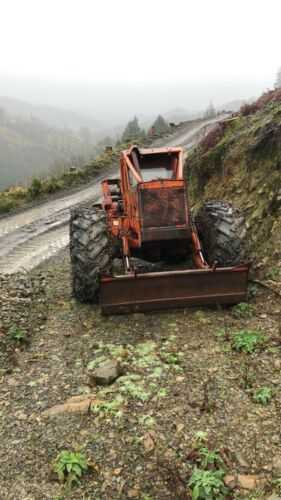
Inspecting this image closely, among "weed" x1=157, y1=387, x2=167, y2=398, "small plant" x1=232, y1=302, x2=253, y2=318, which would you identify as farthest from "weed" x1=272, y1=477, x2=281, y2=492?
"small plant" x1=232, y1=302, x2=253, y2=318

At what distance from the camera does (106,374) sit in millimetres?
5680

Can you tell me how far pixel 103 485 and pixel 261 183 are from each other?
7560 millimetres

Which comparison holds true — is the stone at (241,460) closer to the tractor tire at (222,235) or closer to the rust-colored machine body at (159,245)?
the rust-colored machine body at (159,245)

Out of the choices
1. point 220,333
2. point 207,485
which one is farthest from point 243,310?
point 207,485

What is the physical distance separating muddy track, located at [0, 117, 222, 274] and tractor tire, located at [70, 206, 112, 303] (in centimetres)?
370

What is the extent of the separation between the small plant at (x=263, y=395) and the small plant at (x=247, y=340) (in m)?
0.90

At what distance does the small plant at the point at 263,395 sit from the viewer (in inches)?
198

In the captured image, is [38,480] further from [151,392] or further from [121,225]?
[121,225]

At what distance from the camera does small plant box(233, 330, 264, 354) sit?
613 centimetres

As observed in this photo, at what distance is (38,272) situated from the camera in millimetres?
10953

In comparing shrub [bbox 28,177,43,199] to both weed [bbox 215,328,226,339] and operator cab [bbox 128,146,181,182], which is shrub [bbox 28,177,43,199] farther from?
weed [bbox 215,328,226,339]

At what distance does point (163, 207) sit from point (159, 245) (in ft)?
2.27

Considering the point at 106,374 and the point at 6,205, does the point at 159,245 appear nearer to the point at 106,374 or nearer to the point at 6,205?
the point at 106,374

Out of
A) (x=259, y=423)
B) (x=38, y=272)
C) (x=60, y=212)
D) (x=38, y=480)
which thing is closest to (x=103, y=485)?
(x=38, y=480)
